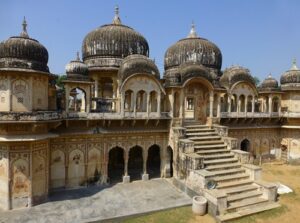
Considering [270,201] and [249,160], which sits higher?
[249,160]

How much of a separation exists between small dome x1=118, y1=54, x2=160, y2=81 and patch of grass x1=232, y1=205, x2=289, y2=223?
9.45 meters

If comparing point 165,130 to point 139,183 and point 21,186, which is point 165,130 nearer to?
point 139,183

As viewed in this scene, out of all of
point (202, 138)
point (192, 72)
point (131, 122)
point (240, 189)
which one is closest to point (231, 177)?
point (240, 189)

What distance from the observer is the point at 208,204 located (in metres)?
12.0

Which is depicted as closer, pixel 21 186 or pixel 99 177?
pixel 21 186

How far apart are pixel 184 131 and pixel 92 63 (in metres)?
9.54

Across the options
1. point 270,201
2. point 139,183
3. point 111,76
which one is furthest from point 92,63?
point 270,201

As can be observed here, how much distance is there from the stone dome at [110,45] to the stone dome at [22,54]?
286 inches

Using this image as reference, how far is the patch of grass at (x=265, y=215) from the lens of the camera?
11367 millimetres

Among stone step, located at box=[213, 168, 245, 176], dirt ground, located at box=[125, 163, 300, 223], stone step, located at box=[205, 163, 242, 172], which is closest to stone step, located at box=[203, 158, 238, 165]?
stone step, located at box=[205, 163, 242, 172]

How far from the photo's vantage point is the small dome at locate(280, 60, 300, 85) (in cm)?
2267

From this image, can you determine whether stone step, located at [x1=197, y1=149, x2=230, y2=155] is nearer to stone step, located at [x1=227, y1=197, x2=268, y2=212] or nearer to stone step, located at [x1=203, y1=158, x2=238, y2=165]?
stone step, located at [x1=203, y1=158, x2=238, y2=165]

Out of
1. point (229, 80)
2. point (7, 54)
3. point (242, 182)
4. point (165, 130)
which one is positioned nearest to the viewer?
point (7, 54)

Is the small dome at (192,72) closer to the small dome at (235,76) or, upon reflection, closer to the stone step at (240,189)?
the small dome at (235,76)
